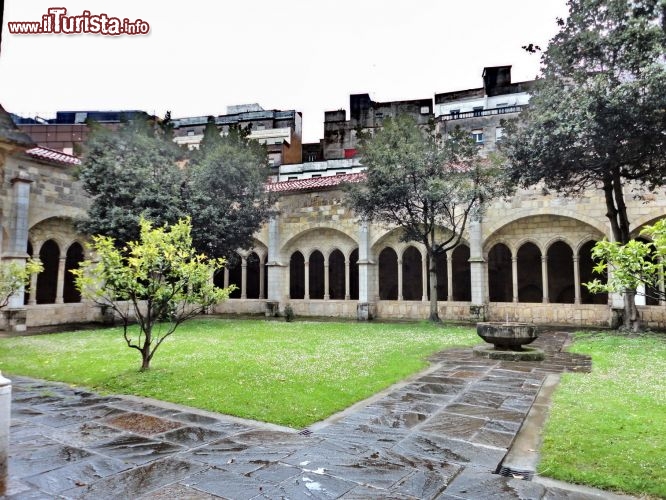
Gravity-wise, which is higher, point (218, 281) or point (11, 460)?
point (218, 281)

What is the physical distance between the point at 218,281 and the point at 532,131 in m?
15.7

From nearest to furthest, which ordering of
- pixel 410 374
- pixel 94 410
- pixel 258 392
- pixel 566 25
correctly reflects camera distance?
pixel 94 410 → pixel 258 392 → pixel 410 374 → pixel 566 25

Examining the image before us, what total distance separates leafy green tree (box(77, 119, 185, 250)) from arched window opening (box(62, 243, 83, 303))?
3264 millimetres

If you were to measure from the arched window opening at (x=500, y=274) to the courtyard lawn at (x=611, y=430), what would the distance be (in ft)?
45.5

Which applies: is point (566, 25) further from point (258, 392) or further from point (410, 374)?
point (258, 392)

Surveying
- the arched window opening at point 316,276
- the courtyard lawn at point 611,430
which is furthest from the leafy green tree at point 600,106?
the arched window opening at point 316,276

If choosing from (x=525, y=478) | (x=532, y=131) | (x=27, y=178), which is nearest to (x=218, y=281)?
(x=27, y=178)

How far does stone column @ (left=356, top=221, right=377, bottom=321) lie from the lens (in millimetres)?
18359

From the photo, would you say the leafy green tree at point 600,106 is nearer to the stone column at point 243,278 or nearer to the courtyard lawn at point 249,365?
the courtyard lawn at point 249,365

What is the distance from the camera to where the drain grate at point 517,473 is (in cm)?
345

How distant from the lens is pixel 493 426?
4.65m

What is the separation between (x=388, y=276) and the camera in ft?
77.3

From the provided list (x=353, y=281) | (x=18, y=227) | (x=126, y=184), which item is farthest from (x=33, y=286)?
(x=353, y=281)

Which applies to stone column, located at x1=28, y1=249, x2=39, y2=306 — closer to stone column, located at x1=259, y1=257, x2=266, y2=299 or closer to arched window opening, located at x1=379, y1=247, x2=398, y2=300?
stone column, located at x1=259, y1=257, x2=266, y2=299
